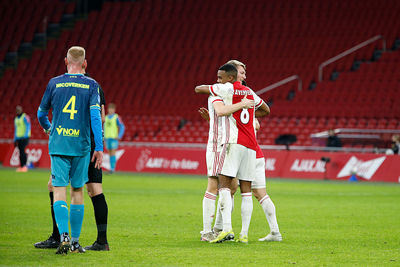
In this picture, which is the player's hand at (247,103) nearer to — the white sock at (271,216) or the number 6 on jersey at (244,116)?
the number 6 on jersey at (244,116)

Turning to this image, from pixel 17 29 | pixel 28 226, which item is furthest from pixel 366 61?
pixel 28 226

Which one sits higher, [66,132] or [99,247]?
[66,132]

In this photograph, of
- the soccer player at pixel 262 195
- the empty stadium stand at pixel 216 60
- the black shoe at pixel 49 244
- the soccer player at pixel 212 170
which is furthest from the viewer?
the empty stadium stand at pixel 216 60

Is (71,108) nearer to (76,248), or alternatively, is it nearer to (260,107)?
(76,248)

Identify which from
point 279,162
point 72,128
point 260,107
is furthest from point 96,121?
point 279,162

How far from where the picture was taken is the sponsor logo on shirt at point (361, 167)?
80.2ft

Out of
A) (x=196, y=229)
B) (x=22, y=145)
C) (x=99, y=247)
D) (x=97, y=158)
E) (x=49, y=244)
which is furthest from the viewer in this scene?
(x=22, y=145)

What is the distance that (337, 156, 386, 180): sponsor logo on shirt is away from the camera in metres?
24.5

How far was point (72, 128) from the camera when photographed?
26.0 ft

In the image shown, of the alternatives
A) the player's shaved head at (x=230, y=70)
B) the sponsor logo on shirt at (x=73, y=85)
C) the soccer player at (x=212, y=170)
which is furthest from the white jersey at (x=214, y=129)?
the sponsor logo on shirt at (x=73, y=85)

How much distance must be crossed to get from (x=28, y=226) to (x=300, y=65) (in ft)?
82.1

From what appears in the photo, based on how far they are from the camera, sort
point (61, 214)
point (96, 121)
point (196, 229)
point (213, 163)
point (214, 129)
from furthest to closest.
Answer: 1. point (196, 229)
2. point (214, 129)
3. point (213, 163)
4. point (96, 121)
5. point (61, 214)

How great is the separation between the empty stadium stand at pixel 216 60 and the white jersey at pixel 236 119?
20.1 meters

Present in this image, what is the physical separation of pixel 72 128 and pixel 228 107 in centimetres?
202
